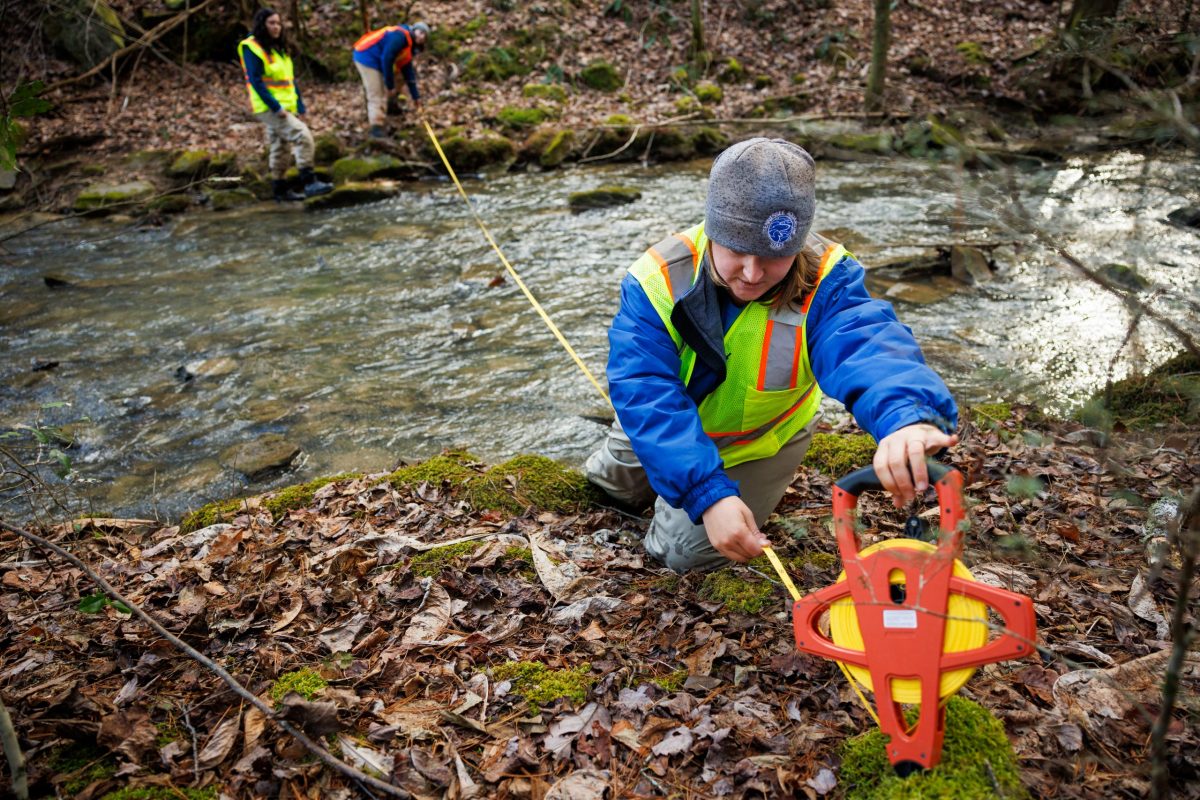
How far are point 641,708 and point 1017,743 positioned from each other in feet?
3.70

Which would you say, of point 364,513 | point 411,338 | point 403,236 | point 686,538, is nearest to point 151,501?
point 364,513

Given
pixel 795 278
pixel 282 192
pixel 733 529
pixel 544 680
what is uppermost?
pixel 795 278

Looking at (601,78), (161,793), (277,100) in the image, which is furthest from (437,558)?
(601,78)

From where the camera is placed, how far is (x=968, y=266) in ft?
26.6

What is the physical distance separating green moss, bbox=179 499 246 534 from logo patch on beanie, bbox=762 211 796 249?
126 inches

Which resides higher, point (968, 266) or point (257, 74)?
point (257, 74)

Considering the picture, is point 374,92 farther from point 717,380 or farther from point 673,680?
point 673,680

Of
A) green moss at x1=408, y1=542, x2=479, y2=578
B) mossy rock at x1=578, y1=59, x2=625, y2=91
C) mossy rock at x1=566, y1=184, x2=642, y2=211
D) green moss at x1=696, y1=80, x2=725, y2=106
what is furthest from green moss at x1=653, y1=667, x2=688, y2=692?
mossy rock at x1=578, y1=59, x2=625, y2=91

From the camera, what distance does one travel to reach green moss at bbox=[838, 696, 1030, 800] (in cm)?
206

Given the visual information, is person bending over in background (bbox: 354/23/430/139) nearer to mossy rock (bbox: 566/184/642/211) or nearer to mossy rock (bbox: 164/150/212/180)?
mossy rock (bbox: 164/150/212/180)

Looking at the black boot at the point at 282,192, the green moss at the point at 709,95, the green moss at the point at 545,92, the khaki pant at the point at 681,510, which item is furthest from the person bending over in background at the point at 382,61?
the khaki pant at the point at 681,510

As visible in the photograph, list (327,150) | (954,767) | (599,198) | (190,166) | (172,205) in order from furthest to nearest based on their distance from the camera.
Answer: (327,150)
(190,166)
(172,205)
(599,198)
(954,767)

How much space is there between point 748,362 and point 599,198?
27.7ft

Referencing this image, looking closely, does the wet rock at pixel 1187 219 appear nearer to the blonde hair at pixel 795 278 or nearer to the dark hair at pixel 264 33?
the blonde hair at pixel 795 278
